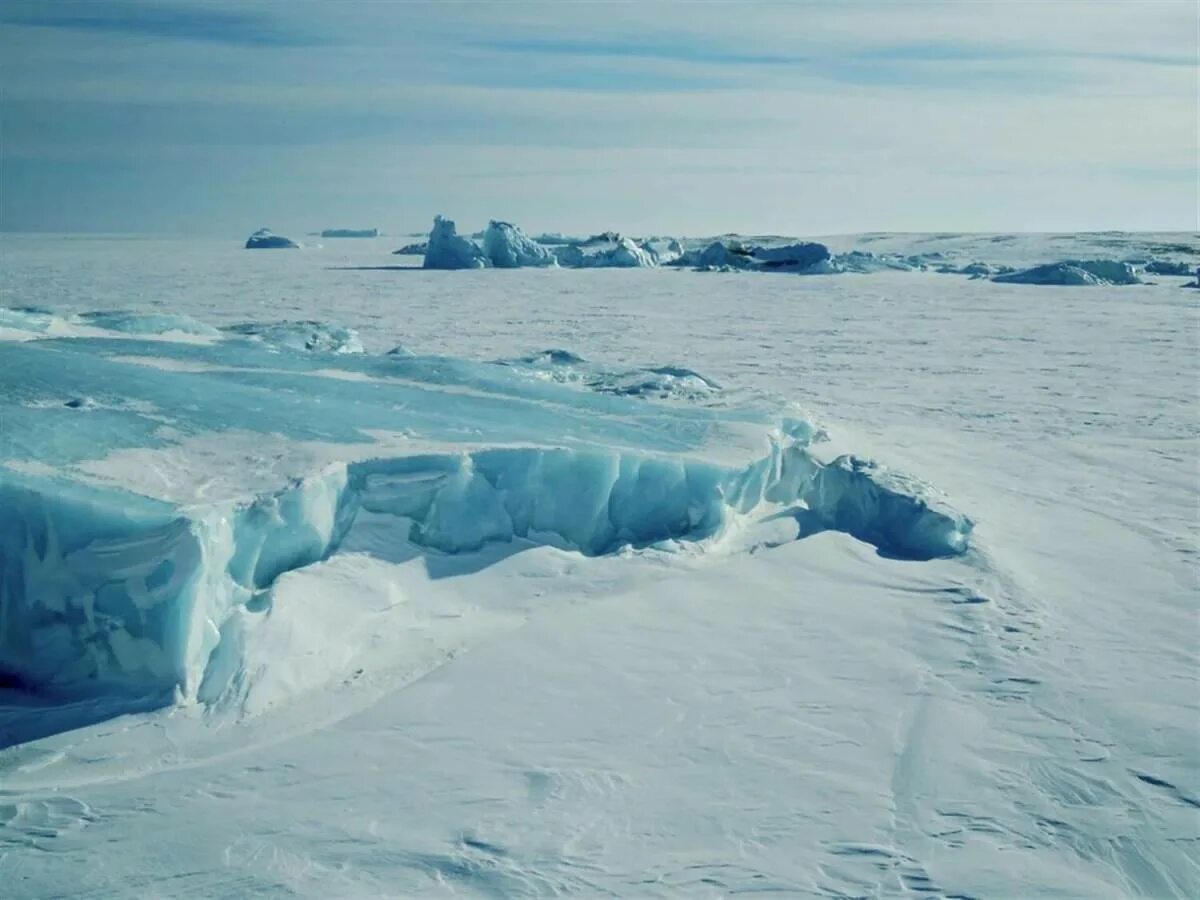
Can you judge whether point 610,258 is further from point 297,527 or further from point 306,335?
point 297,527

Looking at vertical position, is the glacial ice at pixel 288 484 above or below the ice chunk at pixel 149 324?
below

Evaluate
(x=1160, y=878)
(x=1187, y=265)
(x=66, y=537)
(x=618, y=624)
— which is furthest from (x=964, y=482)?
(x=1187, y=265)

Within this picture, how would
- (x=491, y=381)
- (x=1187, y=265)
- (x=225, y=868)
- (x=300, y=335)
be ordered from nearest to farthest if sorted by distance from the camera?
1. (x=225, y=868)
2. (x=491, y=381)
3. (x=300, y=335)
4. (x=1187, y=265)

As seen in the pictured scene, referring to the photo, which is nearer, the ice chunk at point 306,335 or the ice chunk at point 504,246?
the ice chunk at point 306,335

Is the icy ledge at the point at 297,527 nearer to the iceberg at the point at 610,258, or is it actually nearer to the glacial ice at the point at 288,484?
the glacial ice at the point at 288,484

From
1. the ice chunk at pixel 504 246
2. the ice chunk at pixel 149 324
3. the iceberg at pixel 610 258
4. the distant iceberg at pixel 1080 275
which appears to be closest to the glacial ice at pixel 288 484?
the ice chunk at pixel 149 324

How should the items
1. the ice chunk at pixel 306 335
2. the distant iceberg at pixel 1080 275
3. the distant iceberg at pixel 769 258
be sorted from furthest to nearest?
the distant iceberg at pixel 769 258 → the distant iceberg at pixel 1080 275 → the ice chunk at pixel 306 335

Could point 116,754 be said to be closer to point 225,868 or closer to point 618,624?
point 225,868
